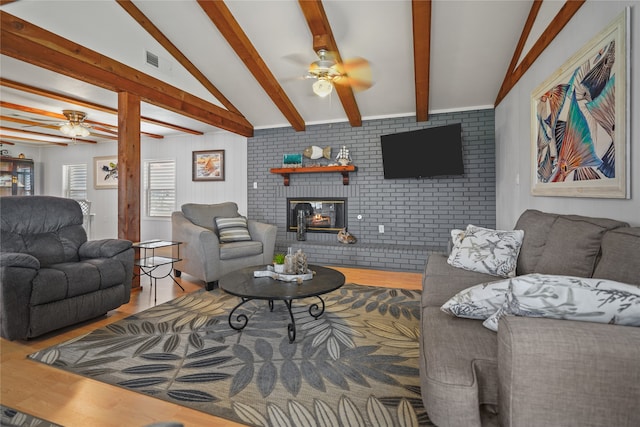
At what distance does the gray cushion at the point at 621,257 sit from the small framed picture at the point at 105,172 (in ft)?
27.1

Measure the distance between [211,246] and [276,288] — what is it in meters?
1.53

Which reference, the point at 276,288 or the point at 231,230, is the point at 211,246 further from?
the point at 276,288

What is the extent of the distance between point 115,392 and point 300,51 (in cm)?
356

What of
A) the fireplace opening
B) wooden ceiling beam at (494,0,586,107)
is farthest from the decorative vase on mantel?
wooden ceiling beam at (494,0,586,107)

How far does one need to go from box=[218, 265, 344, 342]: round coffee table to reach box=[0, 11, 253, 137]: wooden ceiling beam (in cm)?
241

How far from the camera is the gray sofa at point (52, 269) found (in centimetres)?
214

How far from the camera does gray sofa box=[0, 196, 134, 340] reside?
2.14m

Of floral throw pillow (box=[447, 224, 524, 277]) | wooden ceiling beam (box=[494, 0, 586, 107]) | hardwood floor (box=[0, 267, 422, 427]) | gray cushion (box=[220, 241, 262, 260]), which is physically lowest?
hardwood floor (box=[0, 267, 422, 427])

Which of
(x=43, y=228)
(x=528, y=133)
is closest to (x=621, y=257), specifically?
(x=528, y=133)

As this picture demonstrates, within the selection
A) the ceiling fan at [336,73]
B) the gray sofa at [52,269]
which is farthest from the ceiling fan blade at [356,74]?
the gray sofa at [52,269]

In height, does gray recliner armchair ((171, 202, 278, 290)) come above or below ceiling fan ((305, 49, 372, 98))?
below

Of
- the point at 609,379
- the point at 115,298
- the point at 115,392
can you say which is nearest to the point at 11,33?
the point at 115,298

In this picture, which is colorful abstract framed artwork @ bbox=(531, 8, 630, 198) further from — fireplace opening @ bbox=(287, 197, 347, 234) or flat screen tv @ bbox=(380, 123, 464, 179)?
fireplace opening @ bbox=(287, 197, 347, 234)

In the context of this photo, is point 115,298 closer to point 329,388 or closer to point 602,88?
point 329,388
